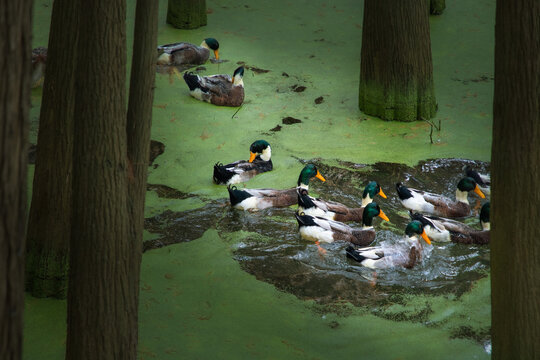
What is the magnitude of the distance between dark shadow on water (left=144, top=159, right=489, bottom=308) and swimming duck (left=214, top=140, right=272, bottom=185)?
31 centimetres

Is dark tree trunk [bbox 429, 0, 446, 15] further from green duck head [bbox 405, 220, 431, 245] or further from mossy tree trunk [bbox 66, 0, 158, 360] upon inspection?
mossy tree trunk [bbox 66, 0, 158, 360]

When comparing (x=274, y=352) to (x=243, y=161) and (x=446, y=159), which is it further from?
(x=446, y=159)

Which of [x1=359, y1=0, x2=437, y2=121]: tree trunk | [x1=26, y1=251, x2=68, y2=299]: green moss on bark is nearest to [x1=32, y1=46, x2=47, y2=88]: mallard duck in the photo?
[x1=359, y1=0, x2=437, y2=121]: tree trunk

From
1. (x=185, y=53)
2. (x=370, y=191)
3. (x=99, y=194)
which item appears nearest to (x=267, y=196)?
(x=370, y=191)

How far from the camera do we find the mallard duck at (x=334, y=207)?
6.28 m

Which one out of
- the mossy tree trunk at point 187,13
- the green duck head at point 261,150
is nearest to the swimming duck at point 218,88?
the green duck head at point 261,150

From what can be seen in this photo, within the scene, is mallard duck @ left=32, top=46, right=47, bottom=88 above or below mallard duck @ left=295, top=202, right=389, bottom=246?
above

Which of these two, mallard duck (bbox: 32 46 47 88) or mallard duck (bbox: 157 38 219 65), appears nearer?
mallard duck (bbox: 32 46 47 88)

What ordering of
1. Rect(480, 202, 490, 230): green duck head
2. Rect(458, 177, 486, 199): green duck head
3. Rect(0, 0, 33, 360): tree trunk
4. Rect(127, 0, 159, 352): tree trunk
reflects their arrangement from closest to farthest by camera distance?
Rect(0, 0, 33, 360): tree trunk, Rect(127, 0, 159, 352): tree trunk, Rect(480, 202, 490, 230): green duck head, Rect(458, 177, 486, 199): green duck head

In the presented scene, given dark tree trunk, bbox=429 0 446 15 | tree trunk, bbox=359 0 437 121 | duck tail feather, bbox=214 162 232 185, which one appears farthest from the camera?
dark tree trunk, bbox=429 0 446 15

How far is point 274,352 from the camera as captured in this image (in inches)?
184

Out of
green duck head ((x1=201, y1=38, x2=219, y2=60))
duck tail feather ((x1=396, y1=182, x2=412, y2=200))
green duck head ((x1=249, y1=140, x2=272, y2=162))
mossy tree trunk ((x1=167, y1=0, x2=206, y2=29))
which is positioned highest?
mossy tree trunk ((x1=167, y1=0, x2=206, y2=29))

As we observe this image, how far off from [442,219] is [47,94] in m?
3.36

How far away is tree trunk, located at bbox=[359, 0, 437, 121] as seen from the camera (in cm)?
810
